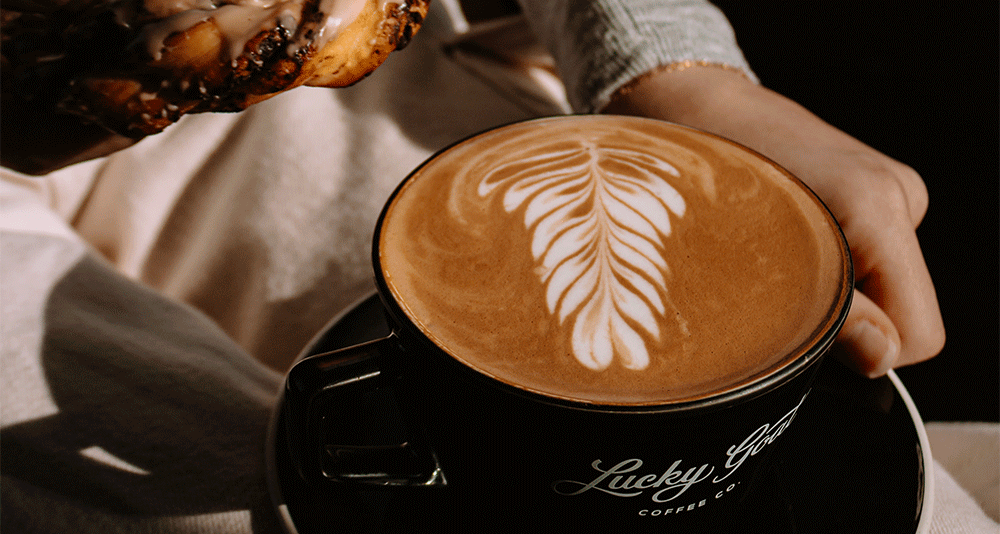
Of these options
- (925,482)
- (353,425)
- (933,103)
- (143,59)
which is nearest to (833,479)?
(925,482)

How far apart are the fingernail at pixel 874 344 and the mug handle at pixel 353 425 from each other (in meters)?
0.38

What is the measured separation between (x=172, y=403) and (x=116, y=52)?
14.3 inches

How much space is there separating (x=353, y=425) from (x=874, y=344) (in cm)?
46

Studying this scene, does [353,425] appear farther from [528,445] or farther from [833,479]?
[833,479]

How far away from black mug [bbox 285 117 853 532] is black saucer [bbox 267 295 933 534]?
2cm

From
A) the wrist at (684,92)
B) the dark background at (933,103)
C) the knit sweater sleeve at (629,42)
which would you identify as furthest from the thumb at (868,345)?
the dark background at (933,103)

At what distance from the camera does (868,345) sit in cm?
59

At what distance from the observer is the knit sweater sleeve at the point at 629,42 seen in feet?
2.84

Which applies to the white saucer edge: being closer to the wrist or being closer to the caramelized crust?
the wrist

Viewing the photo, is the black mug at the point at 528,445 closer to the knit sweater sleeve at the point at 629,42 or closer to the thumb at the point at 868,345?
the thumb at the point at 868,345

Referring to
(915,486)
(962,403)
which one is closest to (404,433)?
(915,486)

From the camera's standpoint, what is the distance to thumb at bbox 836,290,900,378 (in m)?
0.58

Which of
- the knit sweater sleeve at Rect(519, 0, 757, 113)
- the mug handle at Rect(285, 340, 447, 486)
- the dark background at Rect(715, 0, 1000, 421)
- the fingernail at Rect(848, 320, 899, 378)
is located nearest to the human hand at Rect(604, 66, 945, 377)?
the fingernail at Rect(848, 320, 899, 378)

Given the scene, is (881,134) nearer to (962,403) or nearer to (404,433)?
(962,403)
